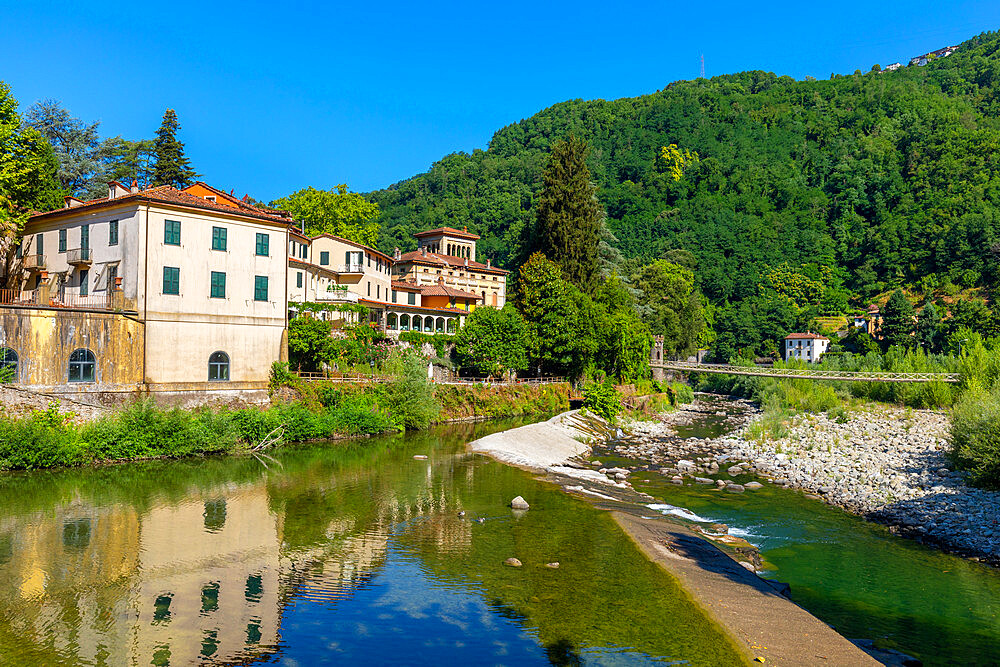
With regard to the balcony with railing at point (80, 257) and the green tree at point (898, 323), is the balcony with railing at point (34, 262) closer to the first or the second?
the balcony with railing at point (80, 257)

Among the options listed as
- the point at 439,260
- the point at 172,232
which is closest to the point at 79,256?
the point at 172,232

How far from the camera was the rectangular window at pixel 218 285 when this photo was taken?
3684cm

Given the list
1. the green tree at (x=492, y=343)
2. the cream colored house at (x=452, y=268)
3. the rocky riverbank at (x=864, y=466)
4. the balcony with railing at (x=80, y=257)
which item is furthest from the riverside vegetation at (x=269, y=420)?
the cream colored house at (x=452, y=268)

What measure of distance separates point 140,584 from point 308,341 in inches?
1053

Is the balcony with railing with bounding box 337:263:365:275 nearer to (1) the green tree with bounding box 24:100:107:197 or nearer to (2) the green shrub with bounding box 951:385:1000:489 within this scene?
(1) the green tree with bounding box 24:100:107:197

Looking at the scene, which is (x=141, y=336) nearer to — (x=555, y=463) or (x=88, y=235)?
(x=88, y=235)

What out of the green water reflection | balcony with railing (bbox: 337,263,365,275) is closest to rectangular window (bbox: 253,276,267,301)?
balcony with railing (bbox: 337,263,365,275)

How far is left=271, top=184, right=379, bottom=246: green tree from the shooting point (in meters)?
70.8

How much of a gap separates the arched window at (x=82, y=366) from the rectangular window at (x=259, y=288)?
913 centimetres

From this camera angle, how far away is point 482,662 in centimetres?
1280

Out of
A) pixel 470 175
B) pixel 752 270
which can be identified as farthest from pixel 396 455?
pixel 470 175

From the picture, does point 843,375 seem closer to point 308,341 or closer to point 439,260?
point 308,341

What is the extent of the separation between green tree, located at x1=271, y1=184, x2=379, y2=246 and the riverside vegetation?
85.9ft

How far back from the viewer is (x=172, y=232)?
1405 inches
